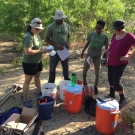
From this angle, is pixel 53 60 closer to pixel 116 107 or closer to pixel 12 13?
pixel 116 107

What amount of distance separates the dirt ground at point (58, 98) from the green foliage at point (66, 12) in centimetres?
105

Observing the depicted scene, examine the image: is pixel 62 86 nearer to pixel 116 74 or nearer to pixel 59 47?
pixel 59 47

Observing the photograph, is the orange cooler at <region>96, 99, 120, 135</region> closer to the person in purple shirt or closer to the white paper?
the person in purple shirt

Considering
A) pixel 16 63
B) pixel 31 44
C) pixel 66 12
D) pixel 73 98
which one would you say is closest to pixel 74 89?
pixel 73 98

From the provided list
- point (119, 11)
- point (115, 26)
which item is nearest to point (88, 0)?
point (119, 11)

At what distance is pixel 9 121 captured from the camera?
3141 mm

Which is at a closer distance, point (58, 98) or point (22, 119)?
point (22, 119)

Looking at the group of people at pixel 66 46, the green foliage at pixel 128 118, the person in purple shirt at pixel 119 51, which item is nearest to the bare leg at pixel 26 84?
the group of people at pixel 66 46

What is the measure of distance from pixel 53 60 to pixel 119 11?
4.76 m

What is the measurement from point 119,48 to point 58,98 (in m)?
1.87

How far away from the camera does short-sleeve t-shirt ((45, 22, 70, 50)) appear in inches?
177

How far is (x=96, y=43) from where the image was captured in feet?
14.8

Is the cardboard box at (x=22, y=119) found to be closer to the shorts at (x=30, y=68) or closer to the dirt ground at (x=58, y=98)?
the dirt ground at (x=58, y=98)

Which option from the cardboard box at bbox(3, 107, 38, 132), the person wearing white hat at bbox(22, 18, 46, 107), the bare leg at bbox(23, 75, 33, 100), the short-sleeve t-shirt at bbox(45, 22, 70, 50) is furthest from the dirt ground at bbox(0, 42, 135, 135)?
the short-sleeve t-shirt at bbox(45, 22, 70, 50)
